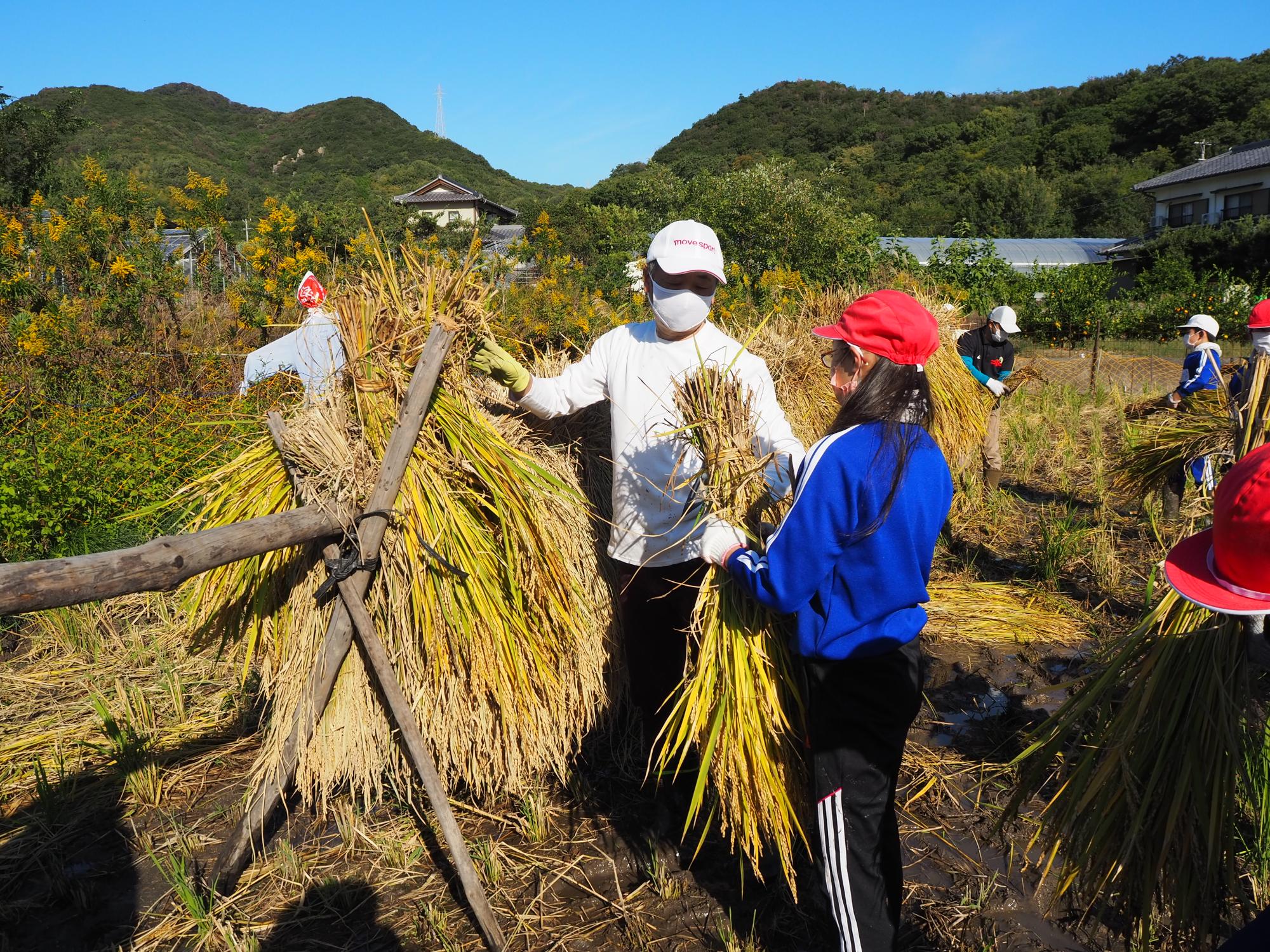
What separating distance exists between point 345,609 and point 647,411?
1105mm

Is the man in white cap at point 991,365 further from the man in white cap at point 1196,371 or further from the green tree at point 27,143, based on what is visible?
the green tree at point 27,143

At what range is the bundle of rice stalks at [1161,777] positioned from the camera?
5.62ft

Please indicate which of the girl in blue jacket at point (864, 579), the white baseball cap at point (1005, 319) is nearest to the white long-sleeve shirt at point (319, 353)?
the girl in blue jacket at point (864, 579)

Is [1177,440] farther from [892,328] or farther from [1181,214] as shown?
[1181,214]

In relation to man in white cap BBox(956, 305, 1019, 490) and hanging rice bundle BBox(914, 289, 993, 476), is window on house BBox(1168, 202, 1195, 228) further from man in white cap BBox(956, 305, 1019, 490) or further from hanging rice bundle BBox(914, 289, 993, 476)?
hanging rice bundle BBox(914, 289, 993, 476)

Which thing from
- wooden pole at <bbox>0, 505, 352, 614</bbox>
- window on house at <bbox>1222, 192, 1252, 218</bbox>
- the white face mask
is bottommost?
wooden pole at <bbox>0, 505, 352, 614</bbox>

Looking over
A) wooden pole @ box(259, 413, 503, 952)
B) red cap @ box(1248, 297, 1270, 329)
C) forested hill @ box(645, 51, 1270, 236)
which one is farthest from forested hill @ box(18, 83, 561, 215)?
wooden pole @ box(259, 413, 503, 952)

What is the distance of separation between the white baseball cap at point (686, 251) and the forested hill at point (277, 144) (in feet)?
110

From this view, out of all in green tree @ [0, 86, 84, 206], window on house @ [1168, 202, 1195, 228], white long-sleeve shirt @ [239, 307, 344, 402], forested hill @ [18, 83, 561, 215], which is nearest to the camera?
white long-sleeve shirt @ [239, 307, 344, 402]

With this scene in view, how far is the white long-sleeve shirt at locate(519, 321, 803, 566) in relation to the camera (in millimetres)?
2588

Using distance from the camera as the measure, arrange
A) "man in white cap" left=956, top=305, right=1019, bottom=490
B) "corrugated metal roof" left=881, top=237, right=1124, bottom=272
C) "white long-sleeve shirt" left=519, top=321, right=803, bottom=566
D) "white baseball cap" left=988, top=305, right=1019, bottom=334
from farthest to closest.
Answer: "corrugated metal roof" left=881, top=237, right=1124, bottom=272 < "white baseball cap" left=988, top=305, right=1019, bottom=334 < "man in white cap" left=956, top=305, right=1019, bottom=490 < "white long-sleeve shirt" left=519, top=321, right=803, bottom=566

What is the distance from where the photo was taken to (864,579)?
1.93 m

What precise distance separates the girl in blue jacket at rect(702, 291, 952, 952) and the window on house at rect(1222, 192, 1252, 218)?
1798 inches

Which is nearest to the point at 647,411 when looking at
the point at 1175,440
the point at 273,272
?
the point at 1175,440
